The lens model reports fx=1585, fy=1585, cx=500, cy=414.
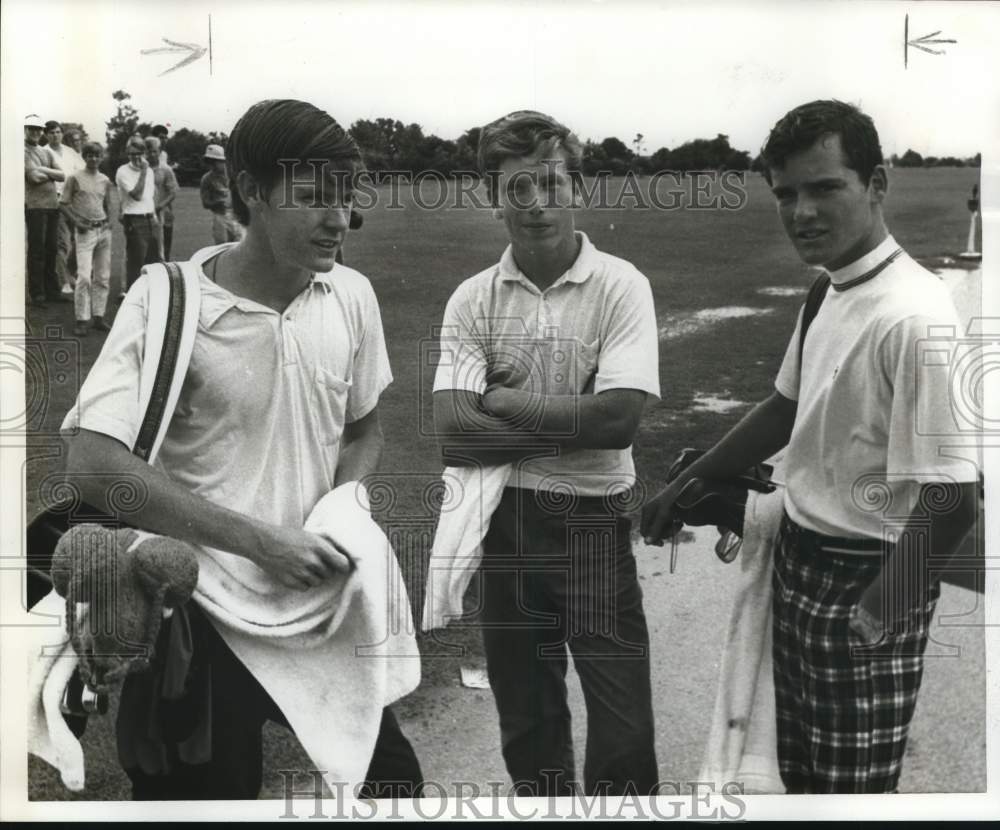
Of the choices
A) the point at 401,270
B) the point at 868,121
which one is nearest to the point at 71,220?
the point at 401,270

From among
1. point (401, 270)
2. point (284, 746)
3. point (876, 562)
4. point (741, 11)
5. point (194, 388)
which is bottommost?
point (284, 746)

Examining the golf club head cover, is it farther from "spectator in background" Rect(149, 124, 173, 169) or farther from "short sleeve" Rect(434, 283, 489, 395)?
"spectator in background" Rect(149, 124, 173, 169)

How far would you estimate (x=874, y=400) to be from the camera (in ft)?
17.8

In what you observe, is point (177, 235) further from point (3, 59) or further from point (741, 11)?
point (741, 11)

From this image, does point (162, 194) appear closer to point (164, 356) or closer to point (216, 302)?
point (216, 302)

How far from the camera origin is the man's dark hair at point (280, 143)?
17.9ft

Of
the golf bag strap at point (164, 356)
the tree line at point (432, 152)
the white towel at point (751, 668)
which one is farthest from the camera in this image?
the white towel at point (751, 668)

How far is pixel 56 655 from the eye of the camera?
5.57 metres

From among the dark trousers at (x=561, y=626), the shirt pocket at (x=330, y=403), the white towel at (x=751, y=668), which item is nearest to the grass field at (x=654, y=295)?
the shirt pocket at (x=330, y=403)

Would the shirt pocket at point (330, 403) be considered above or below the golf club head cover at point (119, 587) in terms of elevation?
above

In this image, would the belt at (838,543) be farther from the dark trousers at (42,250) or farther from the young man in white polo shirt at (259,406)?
the dark trousers at (42,250)

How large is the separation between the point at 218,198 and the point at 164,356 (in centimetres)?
58

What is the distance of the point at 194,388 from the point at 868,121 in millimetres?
2516

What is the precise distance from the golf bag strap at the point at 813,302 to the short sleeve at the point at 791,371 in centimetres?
1
